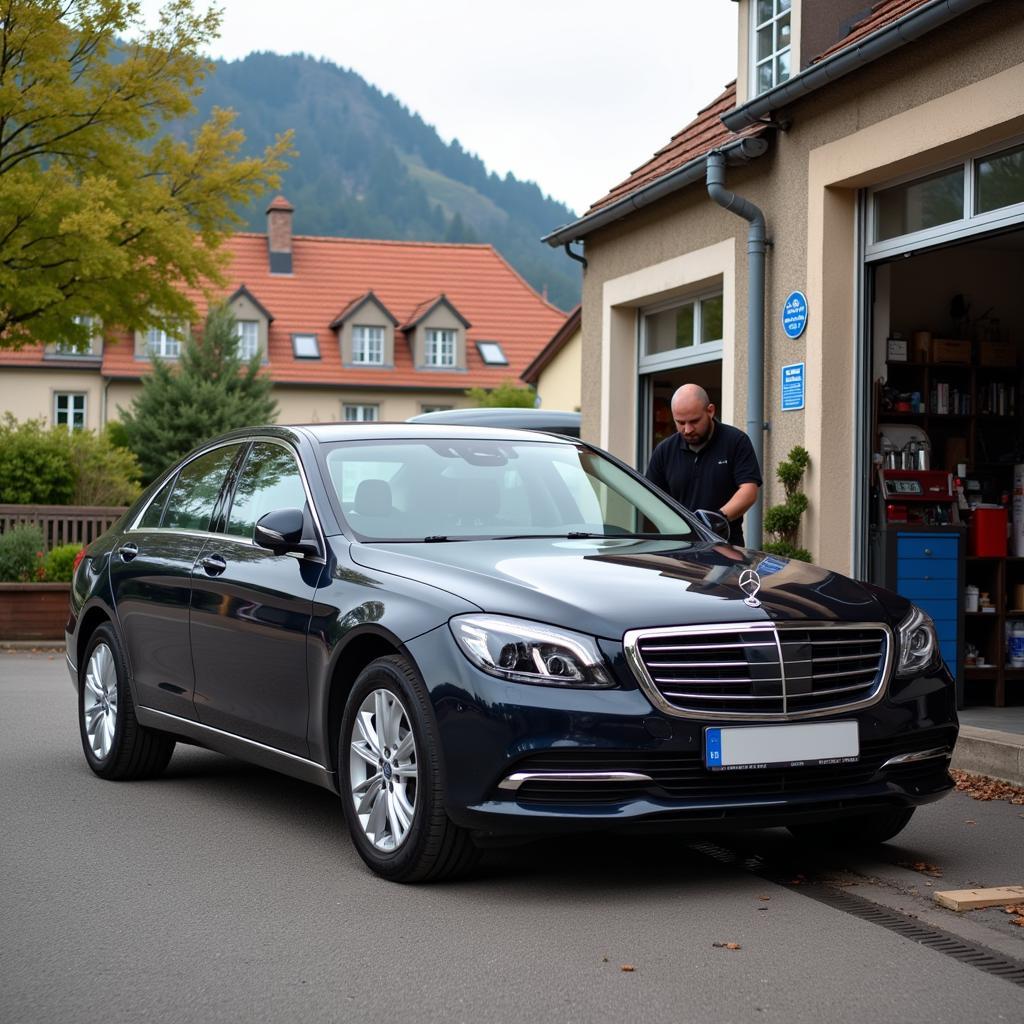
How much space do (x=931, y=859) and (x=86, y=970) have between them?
315 cm

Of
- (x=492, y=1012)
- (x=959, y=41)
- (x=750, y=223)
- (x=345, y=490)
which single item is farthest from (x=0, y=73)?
(x=492, y=1012)

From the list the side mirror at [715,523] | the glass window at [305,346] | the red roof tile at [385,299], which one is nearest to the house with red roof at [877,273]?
the side mirror at [715,523]

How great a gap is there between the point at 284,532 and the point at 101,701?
2.37 meters

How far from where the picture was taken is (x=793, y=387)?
463 inches

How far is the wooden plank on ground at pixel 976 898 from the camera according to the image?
212 inches

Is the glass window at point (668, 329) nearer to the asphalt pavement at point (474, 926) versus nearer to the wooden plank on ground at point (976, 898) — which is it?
the asphalt pavement at point (474, 926)

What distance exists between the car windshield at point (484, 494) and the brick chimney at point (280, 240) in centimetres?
5580

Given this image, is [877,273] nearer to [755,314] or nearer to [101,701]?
[755,314]

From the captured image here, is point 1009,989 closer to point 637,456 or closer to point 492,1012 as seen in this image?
point 492,1012

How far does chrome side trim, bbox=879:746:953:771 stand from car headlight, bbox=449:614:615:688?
1.09m

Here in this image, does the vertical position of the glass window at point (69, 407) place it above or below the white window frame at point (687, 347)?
Answer: above

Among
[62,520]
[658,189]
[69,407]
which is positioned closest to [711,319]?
[658,189]

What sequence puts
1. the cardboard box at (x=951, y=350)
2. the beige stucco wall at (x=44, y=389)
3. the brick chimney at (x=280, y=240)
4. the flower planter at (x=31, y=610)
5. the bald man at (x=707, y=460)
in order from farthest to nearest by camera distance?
the brick chimney at (x=280, y=240)
the beige stucco wall at (x=44, y=389)
the flower planter at (x=31, y=610)
the cardboard box at (x=951, y=350)
the bald man at (x=707, y=460)

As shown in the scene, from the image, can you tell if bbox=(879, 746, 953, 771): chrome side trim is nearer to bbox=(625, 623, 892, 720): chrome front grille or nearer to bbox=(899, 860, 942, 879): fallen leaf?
bbox=(625, 623, 892, 720): chrome front grille
